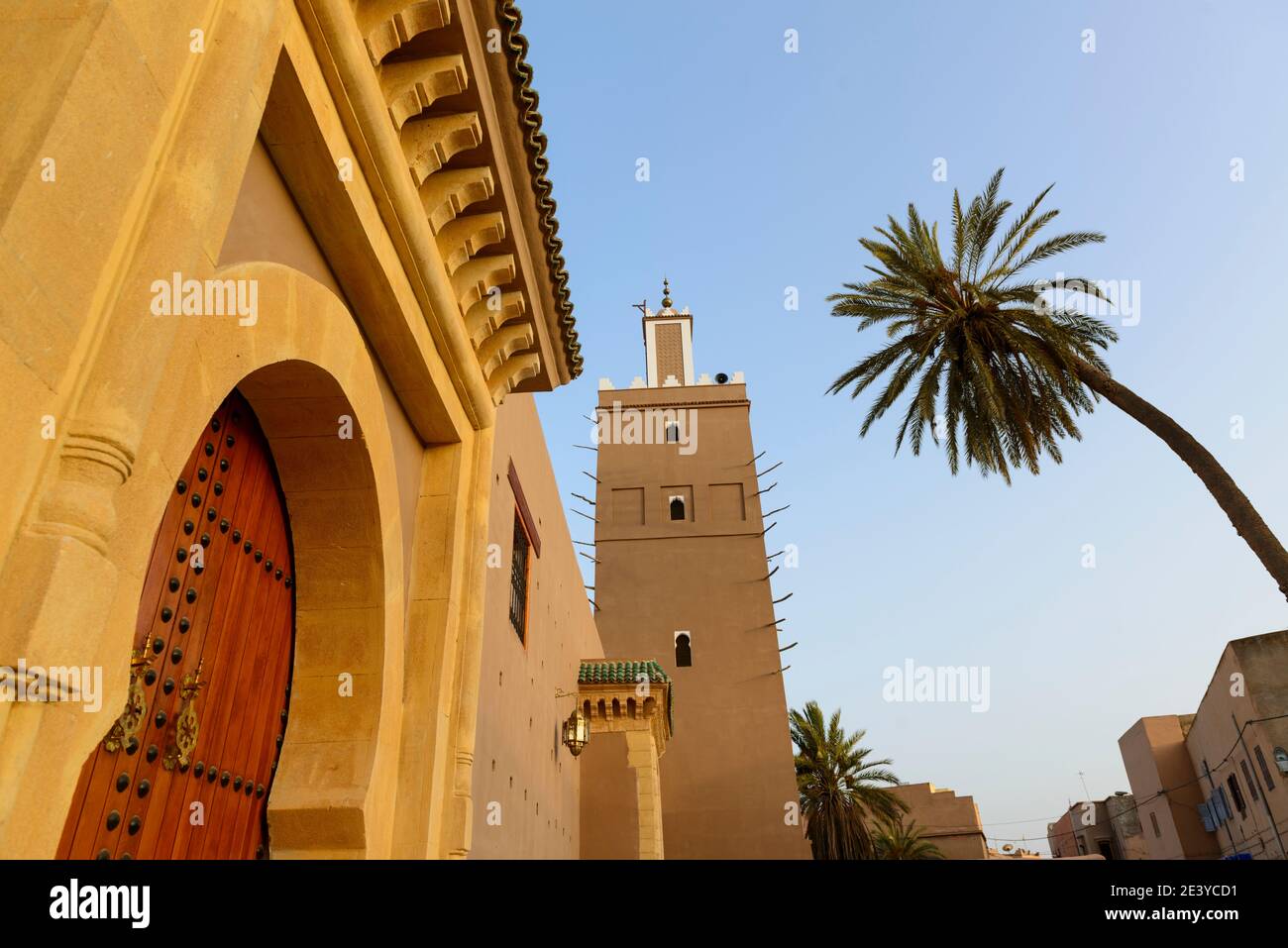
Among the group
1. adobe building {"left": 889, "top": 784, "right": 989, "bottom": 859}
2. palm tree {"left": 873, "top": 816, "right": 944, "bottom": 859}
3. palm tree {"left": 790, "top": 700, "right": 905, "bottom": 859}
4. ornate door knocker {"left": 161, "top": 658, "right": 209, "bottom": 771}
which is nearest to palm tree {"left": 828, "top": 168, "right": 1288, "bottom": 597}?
ornate door knocker {"left": 161, "top": 658, "right": 209, "bottom": 771}

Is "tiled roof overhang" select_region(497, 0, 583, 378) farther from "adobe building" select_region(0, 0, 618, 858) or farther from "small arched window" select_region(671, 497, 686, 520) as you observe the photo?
"small arched window" select_region(671, 497, 686, 520)

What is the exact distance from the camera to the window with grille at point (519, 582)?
8.19m

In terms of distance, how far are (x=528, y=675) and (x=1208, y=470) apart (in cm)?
882

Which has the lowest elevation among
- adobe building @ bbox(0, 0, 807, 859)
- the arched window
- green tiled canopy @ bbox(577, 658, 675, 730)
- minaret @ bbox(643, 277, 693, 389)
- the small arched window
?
adobe building @ bbox(0, 0, 807, 859)

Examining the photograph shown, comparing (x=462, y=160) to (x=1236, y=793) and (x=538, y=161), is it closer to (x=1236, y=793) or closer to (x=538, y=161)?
(x=538, y=161)

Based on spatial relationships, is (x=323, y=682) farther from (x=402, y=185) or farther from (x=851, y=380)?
(x=851, y=380)

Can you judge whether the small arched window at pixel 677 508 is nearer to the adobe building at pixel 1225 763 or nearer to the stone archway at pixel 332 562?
the adobe building at pixel 1225 763

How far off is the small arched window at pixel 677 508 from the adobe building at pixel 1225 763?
1368 centimetres

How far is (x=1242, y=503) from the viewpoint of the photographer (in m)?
10.1

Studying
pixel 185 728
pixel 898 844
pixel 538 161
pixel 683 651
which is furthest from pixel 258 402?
pixel 898 844

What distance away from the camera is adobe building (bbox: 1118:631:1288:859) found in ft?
57.6

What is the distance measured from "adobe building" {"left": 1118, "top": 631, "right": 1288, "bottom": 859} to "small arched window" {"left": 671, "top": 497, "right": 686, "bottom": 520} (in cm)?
1368
